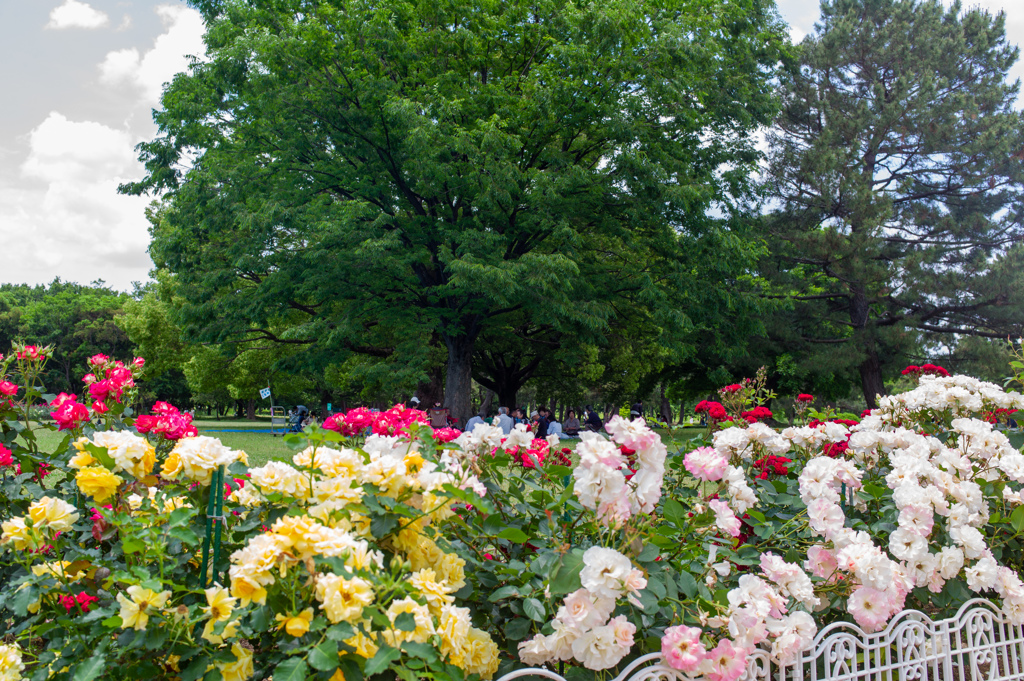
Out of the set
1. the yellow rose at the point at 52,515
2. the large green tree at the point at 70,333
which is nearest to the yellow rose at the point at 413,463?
the yellow rose at the point at 52,515

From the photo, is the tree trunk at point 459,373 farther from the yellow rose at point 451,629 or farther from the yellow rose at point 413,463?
the yellow rose at point 451,629

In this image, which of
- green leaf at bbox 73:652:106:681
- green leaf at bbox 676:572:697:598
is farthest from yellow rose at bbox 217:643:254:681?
green leaf at bbox 676:572:697:598

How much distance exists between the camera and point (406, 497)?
1.84 metres

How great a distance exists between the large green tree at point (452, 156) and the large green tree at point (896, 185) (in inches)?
176

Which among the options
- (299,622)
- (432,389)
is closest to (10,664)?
(299,622)

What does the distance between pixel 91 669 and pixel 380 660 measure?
0.69 m

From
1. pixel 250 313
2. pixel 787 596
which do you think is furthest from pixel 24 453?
pixel 250 313

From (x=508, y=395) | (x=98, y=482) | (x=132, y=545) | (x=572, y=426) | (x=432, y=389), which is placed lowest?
(x=132, y=545)

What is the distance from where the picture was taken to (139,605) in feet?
5.07

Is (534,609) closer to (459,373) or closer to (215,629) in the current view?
(215,629)

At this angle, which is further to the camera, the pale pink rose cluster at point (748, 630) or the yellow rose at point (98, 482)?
the yellow rose at point (98, 482)

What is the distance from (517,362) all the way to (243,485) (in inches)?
988

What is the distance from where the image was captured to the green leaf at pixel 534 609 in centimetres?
176

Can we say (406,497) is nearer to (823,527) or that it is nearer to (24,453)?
(823,527)
